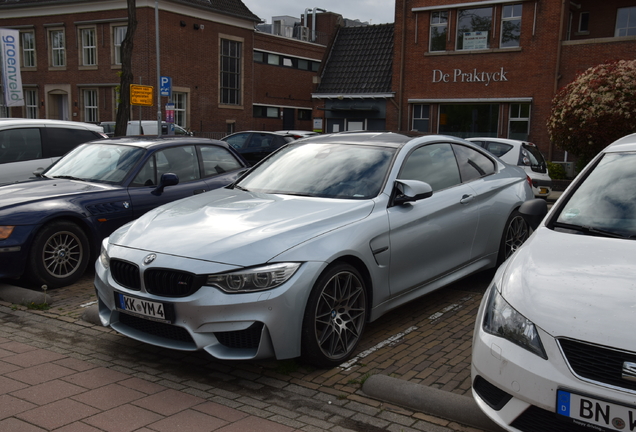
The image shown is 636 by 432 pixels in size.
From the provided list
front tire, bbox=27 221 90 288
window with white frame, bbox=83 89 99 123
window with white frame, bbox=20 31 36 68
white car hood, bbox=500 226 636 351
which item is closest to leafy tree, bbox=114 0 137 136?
front tire, bbox=27 221 90 288

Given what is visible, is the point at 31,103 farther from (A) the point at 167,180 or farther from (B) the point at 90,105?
(A) the point at 167,180

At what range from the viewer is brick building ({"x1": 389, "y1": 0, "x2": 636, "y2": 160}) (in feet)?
80.6

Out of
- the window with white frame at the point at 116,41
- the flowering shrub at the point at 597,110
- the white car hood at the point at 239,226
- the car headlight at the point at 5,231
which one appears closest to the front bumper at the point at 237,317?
the white car hood at the point at 239,226

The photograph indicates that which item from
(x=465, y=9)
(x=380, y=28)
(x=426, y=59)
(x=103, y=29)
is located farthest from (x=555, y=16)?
(x=103, y=29)

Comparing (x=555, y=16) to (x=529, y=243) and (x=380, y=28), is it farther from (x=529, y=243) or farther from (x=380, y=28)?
(x=529, y=243)

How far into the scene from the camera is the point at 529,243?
12.2 feet

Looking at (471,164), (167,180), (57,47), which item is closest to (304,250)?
(471,164)

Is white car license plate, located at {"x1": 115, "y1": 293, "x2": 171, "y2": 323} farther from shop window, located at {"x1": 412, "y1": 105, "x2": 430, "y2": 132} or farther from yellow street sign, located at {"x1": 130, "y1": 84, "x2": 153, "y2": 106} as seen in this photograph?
shop window, located at {"x1": 412, "y1": 105, "x2": 430, "y2": 132}

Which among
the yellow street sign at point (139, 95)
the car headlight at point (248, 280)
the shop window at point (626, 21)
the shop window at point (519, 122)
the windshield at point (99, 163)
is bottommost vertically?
the car headlight at point (248, 280)

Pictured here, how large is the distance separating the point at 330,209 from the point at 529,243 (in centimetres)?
154

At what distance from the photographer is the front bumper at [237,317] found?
3924mm

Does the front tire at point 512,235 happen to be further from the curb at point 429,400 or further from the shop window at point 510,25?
the shop window at point 510,25

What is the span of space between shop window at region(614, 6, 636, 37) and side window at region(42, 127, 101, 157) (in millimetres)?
23891

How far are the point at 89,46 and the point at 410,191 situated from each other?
38.5 meters
